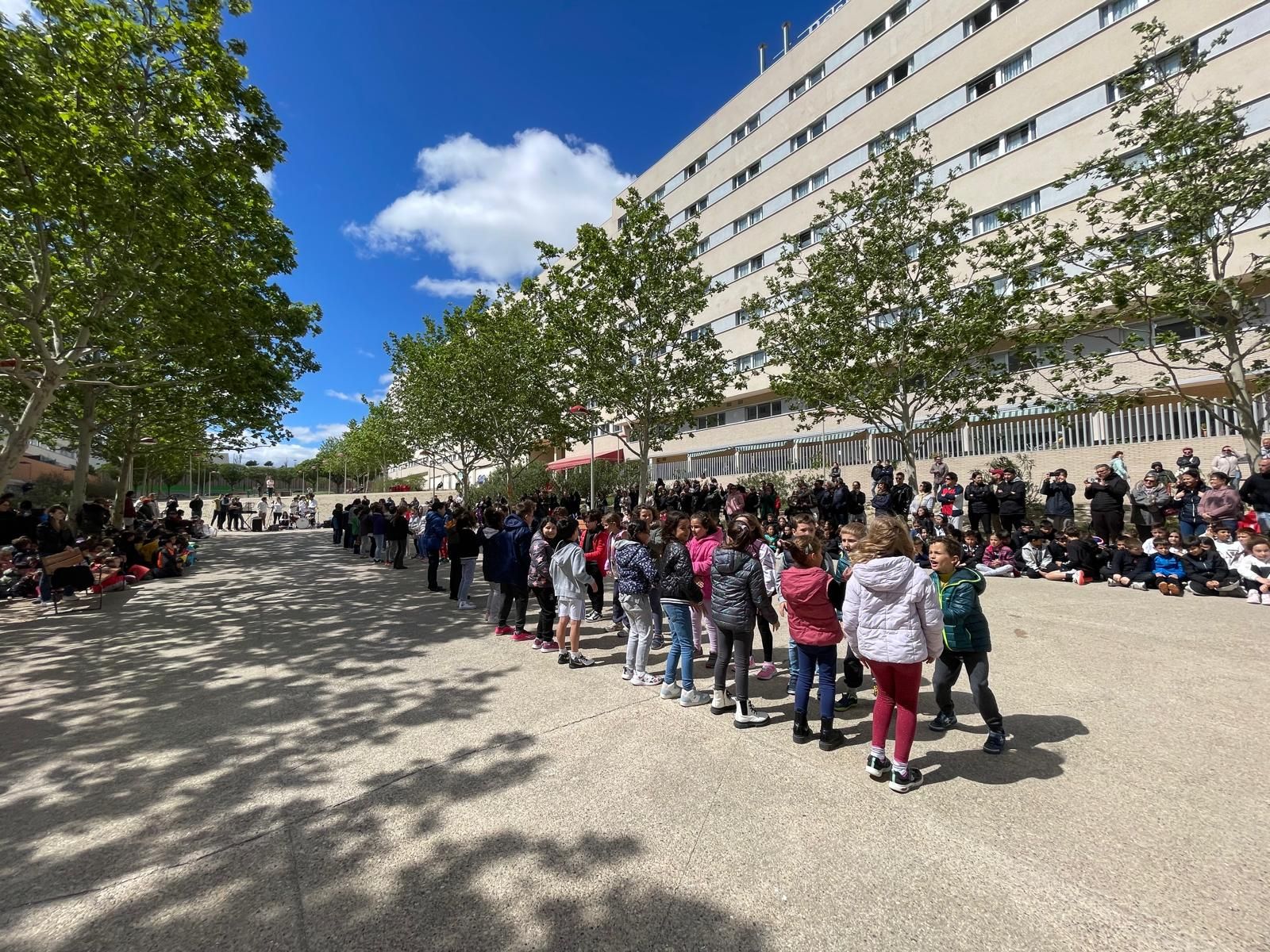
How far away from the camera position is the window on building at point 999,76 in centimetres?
1973

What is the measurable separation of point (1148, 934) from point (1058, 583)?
9152 millimetres

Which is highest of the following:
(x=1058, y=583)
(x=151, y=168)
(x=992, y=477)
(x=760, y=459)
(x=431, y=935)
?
(x=151, y=168)

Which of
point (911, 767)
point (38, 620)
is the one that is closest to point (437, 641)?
point (911, 767)

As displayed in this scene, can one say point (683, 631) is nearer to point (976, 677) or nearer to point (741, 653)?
point (741, 653)

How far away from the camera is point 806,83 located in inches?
1101

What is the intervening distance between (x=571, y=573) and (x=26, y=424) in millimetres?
10972

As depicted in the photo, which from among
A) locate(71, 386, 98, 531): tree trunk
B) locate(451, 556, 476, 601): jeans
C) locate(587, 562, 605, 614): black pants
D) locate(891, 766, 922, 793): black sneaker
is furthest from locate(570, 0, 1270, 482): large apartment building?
locate(71, 386, 98, 531): tree trunk

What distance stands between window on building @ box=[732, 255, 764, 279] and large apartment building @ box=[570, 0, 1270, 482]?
90mm

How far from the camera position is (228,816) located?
329cm

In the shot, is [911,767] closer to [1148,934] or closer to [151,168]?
[1148,934]

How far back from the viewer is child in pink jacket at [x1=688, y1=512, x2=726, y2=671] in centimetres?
541

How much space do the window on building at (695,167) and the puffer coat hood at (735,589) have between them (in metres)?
35.3

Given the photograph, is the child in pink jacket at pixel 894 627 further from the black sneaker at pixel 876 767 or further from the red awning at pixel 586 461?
the red awning at pixel 586 461

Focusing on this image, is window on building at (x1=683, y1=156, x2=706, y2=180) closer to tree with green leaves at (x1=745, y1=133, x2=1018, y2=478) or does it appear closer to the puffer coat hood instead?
tree with green leaves at (x1=745, y1=133, x2=1018, y2=478)
